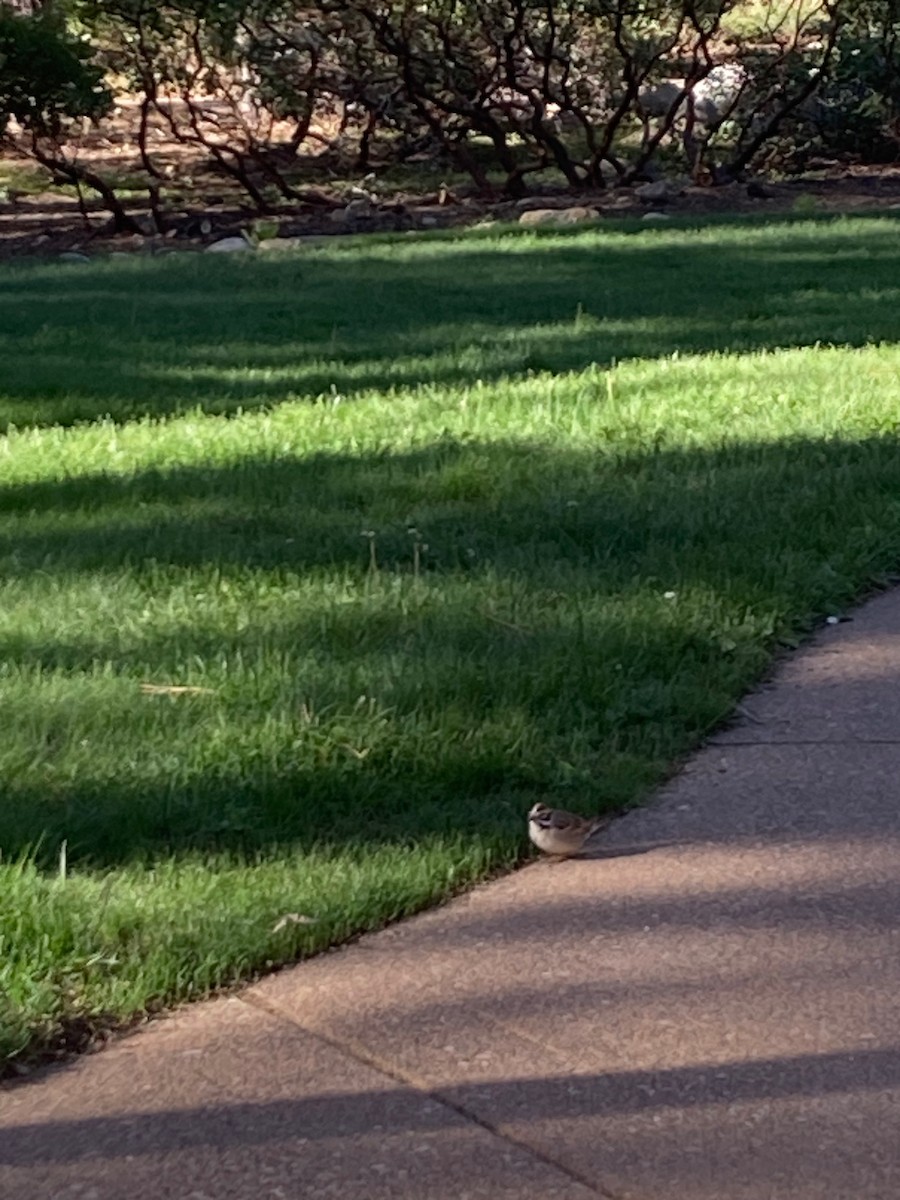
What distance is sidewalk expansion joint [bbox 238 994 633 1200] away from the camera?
3.06 meters

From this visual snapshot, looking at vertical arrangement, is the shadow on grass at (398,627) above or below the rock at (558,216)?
→ below

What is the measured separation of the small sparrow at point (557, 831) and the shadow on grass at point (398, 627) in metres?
0.15

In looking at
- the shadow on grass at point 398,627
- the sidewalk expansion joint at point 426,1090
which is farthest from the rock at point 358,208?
the sidewalk expansion joint at point 426,1090

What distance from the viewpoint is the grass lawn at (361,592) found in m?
4.09

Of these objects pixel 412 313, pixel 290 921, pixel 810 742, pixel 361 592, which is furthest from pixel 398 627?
pixel 412 313

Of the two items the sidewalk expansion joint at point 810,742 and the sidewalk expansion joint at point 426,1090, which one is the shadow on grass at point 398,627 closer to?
the sidewalk expansion joint at point 810,742

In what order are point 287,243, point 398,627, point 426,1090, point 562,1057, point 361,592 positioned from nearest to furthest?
point 426,1090, point 562,1057, point 398,627, point 361,592, point 287,243

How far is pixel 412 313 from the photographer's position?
12.4 m

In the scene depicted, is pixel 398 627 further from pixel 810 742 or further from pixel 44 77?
pixel 44 77

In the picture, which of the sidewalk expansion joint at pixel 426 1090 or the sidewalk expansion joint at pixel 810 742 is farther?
the sidewalk expansion joint at pixel 810 742

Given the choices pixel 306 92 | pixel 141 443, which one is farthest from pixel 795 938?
pixel 306 92

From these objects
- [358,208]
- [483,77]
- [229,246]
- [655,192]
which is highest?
[483,77]

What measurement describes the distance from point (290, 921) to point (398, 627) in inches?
71.0

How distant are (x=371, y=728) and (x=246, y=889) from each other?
890 millimetres
